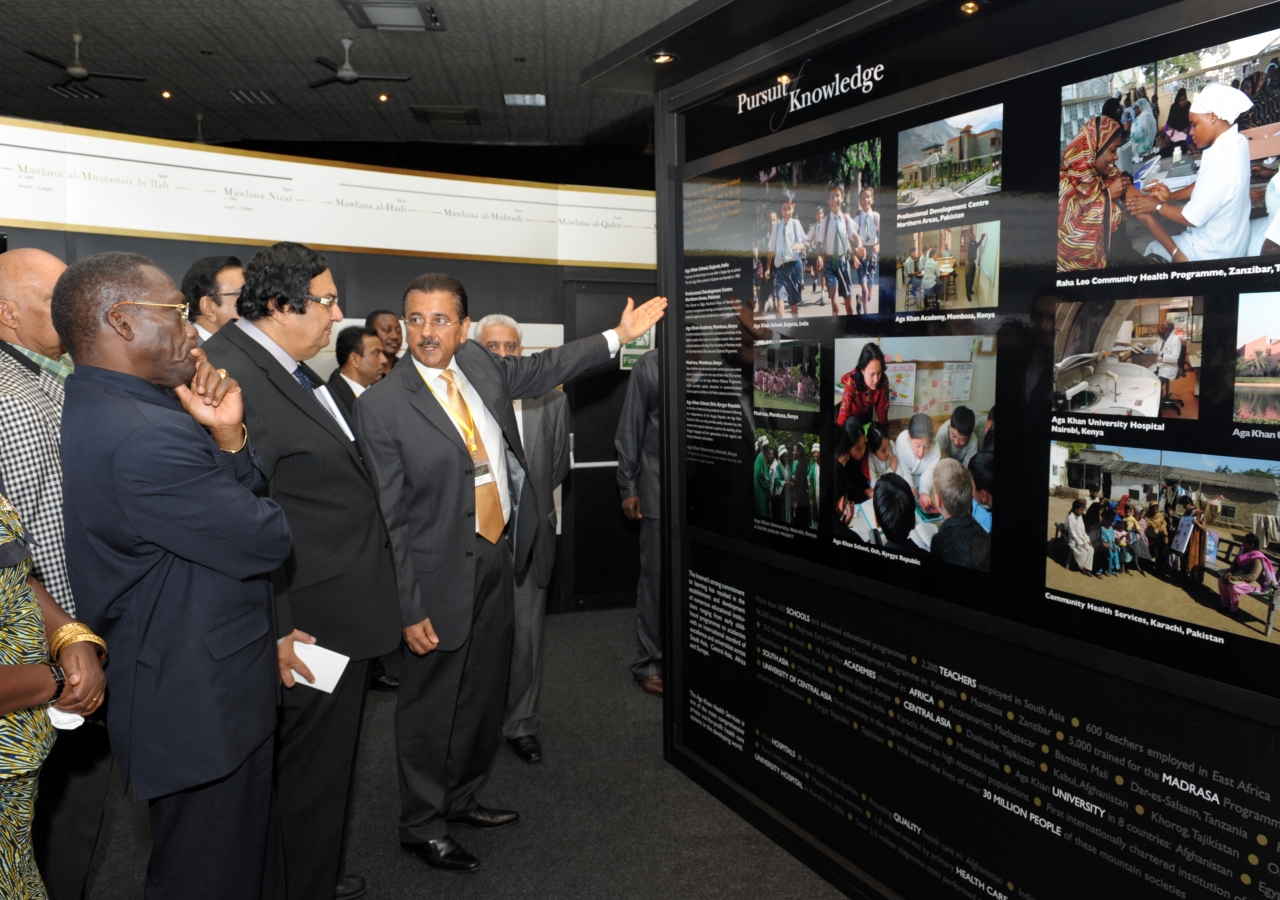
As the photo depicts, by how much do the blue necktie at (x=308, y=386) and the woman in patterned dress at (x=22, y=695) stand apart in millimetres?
801

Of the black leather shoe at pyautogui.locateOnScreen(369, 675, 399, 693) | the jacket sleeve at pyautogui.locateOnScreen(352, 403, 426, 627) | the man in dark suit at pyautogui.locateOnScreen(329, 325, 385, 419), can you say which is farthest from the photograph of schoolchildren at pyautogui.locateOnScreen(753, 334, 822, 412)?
the black leather shoe at pyautogui.locateOnScreen(369, 675, 399, 693)

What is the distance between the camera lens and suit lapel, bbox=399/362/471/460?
8.57 feet

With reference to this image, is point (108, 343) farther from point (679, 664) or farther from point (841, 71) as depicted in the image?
→ point (679, 664)

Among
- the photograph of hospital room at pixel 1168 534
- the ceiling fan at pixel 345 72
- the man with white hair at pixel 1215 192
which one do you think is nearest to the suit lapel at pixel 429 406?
the photograph of hospital room at pixel 1168 534

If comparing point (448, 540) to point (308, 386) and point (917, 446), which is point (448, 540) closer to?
point (308, 386)

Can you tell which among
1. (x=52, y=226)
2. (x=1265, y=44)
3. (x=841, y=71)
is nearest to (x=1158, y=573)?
(x=1265, y=44)

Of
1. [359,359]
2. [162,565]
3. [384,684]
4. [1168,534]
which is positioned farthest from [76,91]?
[1168,534]

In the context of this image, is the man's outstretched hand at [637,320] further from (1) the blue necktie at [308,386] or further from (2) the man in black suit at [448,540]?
(1) the blue necktie at [308,386]

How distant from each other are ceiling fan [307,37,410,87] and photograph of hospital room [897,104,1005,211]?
22.0ft

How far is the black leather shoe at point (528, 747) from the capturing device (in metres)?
3.36

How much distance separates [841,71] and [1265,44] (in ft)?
3.60

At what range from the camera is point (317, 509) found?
2172mm

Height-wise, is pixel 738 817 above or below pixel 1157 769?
below

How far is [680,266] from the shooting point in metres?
3.10
